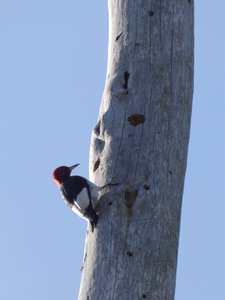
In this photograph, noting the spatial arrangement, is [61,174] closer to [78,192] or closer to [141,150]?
[78,192]

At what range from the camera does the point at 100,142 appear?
6062 millimetres

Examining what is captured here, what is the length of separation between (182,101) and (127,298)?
52.8 inches

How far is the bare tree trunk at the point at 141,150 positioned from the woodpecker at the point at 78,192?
0.06 meters

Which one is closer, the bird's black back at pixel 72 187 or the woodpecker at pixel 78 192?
the woodpecker at pixel 78 192

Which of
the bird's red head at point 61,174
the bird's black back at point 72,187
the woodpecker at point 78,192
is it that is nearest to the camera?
the woodpecker at point 78,192

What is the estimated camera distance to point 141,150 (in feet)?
18.8

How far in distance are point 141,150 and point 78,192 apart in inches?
26.5

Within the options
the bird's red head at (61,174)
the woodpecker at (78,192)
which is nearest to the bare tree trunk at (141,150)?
the woodpecker at (78,192)

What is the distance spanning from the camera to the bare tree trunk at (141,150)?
5359 millimetres

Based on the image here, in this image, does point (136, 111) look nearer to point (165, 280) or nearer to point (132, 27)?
point (132, 27)

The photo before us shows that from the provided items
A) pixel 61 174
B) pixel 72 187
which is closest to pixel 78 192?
pixel 72 187

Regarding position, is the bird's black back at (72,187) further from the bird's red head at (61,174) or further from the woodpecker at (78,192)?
the bird's red head at (61,174)

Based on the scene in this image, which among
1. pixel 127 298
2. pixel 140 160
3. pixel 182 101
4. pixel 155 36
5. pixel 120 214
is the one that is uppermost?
pixel 155 36

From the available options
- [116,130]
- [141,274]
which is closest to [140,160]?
[116,130]
